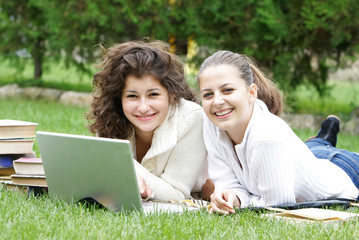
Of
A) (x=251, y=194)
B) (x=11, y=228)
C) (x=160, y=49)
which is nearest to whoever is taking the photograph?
(x=11, y=228)

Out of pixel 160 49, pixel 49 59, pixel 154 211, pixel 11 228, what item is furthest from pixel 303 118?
pixel 11 228

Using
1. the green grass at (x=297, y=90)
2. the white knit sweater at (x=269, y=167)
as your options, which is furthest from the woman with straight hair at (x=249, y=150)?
the green grass at (x=297, y=90)

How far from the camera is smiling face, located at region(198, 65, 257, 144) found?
3.22m

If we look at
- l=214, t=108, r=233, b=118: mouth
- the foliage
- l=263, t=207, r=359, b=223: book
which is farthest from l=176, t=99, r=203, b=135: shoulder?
the foliage

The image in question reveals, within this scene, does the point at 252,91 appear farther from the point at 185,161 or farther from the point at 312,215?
the point at 312,215

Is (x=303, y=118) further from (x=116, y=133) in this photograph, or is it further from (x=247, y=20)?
(x=116, y=133)

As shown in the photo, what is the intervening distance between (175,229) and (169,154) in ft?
3.16

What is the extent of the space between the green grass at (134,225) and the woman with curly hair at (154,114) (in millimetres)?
523

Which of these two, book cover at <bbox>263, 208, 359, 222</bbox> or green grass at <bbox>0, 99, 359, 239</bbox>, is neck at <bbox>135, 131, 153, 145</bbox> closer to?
green grass at <bbox>0, 99, 359, 239</bbox>

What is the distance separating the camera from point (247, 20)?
788 cm

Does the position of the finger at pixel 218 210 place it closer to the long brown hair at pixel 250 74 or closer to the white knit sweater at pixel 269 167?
the white knit sweater at pixel 269 167

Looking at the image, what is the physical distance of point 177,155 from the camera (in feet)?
11.5

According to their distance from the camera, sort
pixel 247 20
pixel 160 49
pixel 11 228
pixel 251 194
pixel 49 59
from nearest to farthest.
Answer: pixel 11 228
pixel 251 194
pixel 160 49
pixel 247 20
pixel 49 59

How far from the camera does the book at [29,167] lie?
3.41 m
